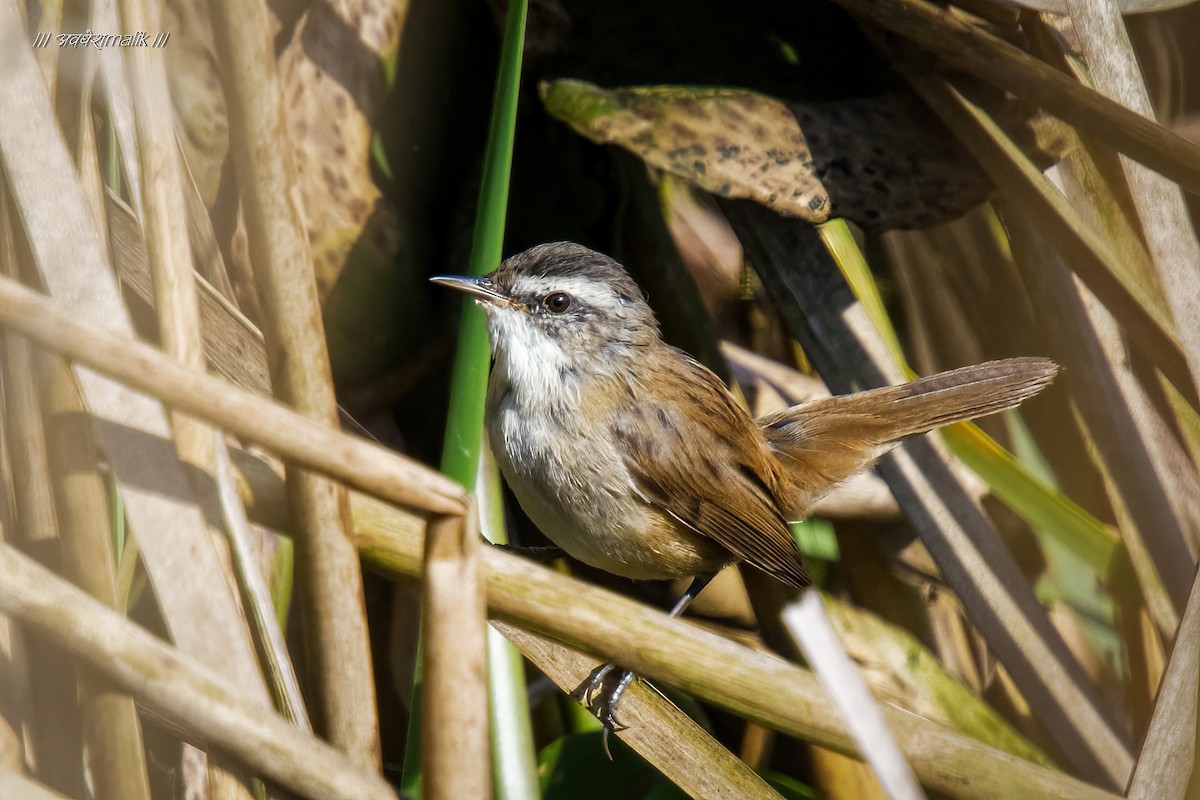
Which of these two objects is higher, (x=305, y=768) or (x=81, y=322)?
(x=81, y=322)

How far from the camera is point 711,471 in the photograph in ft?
8.02

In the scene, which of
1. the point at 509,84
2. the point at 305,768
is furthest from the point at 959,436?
the point at 305,768

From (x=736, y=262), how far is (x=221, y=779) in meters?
2.06

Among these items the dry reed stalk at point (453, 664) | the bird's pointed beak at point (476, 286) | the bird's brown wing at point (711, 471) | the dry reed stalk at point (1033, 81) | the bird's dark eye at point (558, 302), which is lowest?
the bird's brown wing at point (711, 471)

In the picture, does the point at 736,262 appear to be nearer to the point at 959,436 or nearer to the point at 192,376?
the point at 959,436

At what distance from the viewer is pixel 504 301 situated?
231 cm

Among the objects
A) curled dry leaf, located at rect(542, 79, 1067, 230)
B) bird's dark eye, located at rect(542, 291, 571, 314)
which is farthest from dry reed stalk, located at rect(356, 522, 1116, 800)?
curled dry leaf, located at rect(542, 79, 1067, 230)

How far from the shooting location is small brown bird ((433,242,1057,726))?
2268mm

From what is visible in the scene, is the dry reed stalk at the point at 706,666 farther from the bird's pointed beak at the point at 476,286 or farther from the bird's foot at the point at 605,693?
the bird's pointed beak at the point at 476,286

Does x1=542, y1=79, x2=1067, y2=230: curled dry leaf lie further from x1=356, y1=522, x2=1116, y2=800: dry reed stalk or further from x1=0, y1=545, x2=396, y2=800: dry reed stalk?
x1=0, y1=545, x2=396, y2=800: dry reed stalk

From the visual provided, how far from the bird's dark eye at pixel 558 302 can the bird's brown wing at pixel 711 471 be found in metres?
0.30

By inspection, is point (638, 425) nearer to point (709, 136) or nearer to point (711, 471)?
point (711, 471)

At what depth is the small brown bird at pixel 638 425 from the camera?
89.3 inches

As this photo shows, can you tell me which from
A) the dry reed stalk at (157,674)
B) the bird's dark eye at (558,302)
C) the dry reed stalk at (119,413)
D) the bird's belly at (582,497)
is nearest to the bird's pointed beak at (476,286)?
the bird's dark eye at (558,302)
